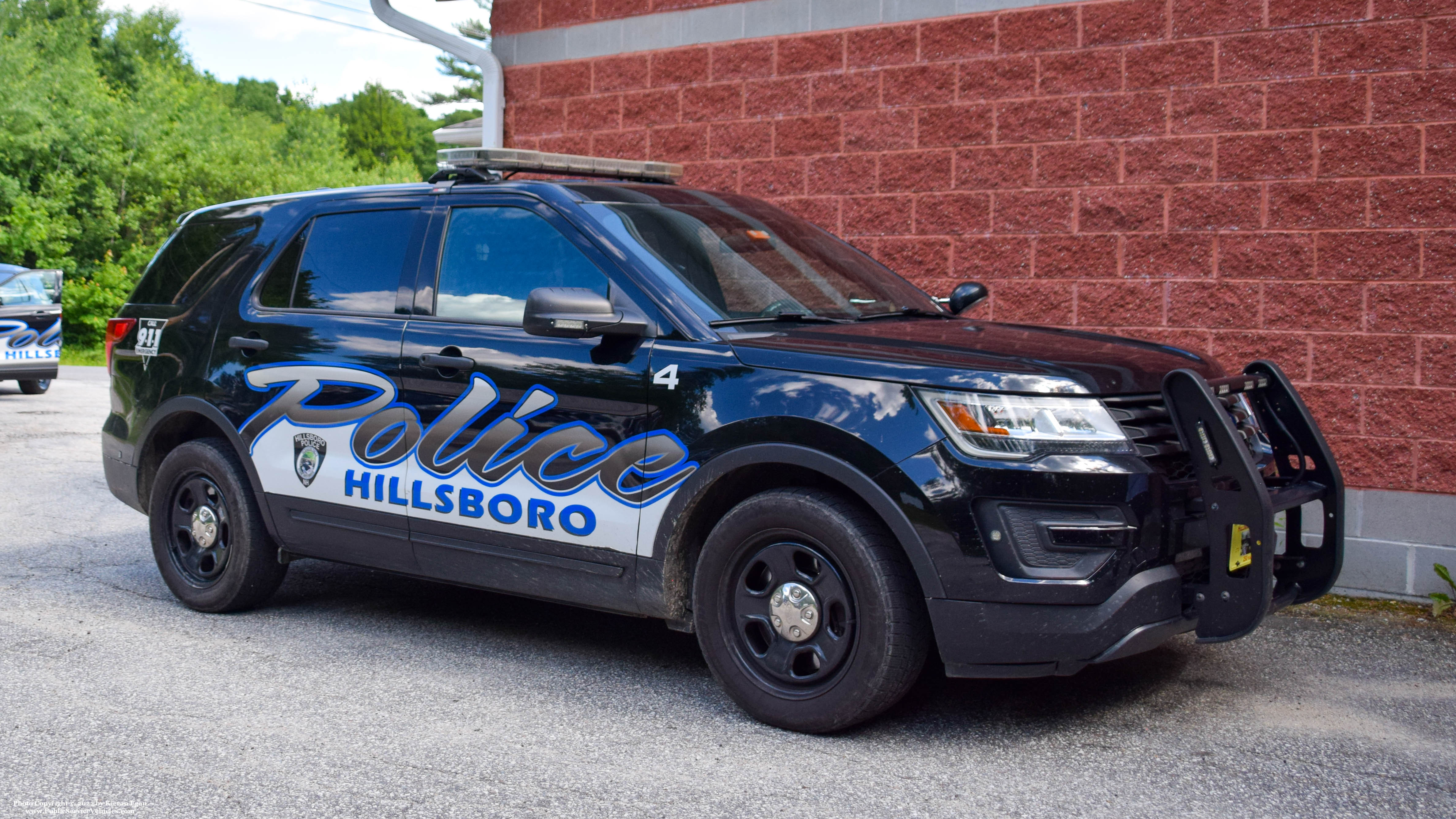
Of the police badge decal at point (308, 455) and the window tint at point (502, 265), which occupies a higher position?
the window tint at point (502, 265)

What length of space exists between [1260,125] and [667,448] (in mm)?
4020

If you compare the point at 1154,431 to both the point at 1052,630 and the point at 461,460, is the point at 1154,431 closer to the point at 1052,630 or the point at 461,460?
the point at 1052,630

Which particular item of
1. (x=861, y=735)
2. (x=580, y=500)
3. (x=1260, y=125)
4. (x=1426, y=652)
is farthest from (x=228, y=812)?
(x=1260, y=125)

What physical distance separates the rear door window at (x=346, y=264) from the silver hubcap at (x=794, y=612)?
6.92ft

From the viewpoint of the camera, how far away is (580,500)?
4.67m

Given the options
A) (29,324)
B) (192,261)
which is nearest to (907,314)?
(192,261)

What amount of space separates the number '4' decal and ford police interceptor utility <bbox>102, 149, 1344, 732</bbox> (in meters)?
0.01

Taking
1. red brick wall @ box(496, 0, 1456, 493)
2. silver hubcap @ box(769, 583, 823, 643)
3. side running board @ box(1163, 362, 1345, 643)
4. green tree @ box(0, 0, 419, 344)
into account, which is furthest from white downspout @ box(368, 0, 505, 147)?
green tree @ box(0, 0, 419, 344)

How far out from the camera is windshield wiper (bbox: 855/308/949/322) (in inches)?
200

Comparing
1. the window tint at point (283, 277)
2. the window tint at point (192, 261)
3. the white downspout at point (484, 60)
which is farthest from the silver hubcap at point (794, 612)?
the white downspout at point (484, 60)

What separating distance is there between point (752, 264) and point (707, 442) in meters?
0.92

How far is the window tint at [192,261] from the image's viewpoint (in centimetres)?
614

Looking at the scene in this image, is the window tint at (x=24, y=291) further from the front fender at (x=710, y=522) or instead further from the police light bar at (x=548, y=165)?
the front fender at (x=710, y=522)

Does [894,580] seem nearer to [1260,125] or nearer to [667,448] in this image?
[667,448]
